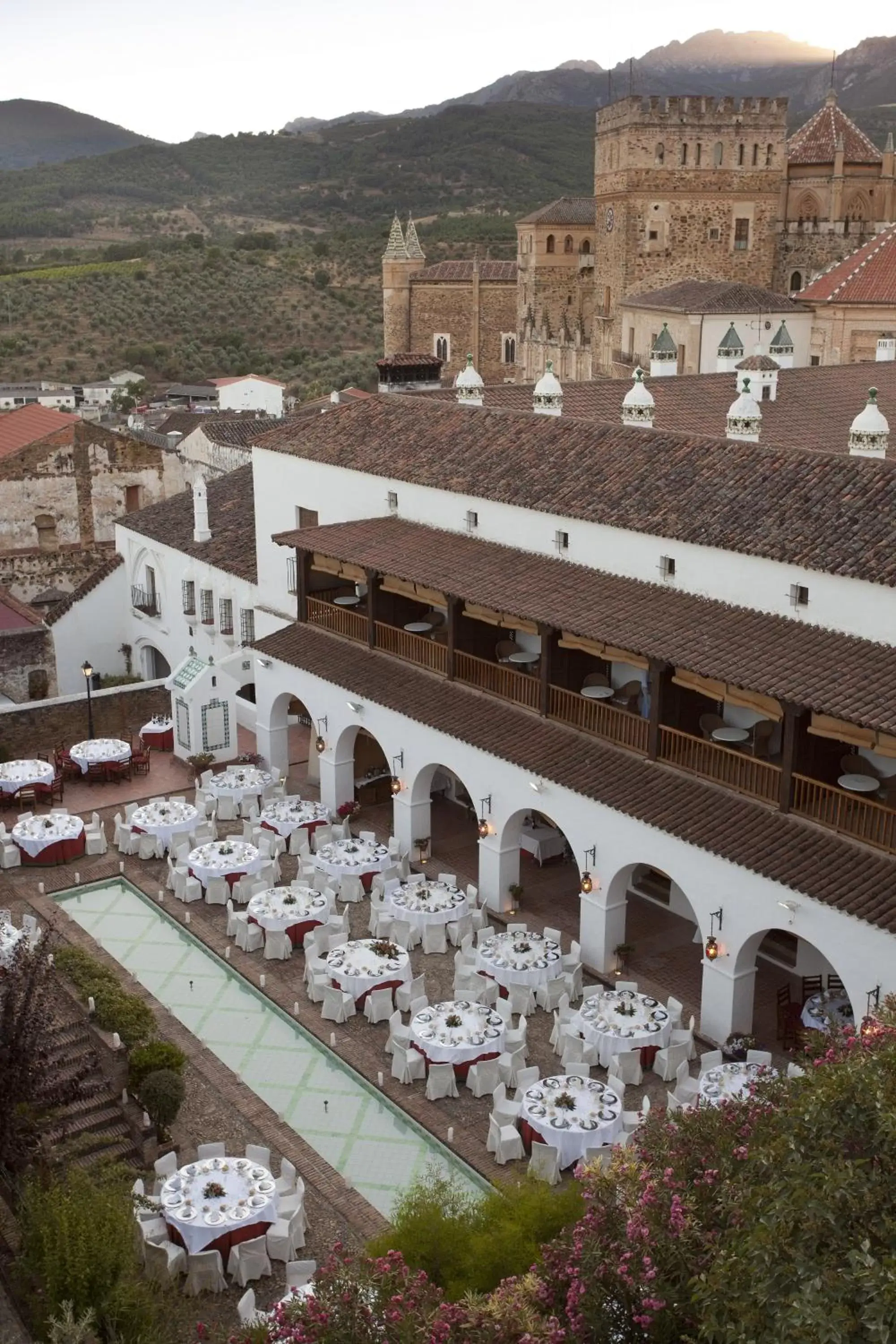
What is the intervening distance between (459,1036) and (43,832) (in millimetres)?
8555

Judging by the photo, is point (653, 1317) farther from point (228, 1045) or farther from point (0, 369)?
point (0, 369)

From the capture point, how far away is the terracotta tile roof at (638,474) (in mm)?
15211

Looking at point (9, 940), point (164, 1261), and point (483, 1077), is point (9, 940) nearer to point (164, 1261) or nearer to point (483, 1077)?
point (164, 1261)

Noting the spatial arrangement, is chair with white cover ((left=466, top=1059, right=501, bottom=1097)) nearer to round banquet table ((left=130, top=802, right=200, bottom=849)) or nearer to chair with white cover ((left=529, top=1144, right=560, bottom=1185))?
chair with white cover ((left=529, top=1144, right=560, bottom=1185))

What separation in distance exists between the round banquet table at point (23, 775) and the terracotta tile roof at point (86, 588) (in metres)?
6.96

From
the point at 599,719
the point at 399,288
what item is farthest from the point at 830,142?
the point at 599,719

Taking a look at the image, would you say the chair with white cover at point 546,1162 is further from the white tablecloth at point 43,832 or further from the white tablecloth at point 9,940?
the white tablecloth at point 43,832

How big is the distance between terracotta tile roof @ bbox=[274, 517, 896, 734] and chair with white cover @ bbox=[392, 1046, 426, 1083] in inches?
203

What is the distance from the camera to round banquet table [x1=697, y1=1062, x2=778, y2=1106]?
1302 cm

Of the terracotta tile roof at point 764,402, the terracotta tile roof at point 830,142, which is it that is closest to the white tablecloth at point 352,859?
the terracotta tile roof at point 764,402

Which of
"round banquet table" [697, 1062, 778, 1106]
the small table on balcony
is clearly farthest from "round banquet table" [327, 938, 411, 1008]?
the small table on balcony

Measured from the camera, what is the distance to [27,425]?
3534cm

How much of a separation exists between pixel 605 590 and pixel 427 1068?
6.35m

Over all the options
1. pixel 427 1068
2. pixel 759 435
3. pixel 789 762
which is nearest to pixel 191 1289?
pixel 427 1068
